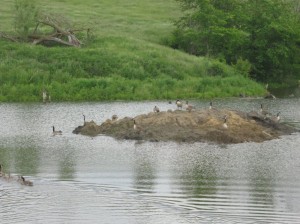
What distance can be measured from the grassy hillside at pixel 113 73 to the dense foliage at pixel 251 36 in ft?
16.4

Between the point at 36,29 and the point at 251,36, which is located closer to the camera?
the point at 36,29

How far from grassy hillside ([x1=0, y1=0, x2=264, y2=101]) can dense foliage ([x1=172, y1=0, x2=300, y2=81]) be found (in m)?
4.99

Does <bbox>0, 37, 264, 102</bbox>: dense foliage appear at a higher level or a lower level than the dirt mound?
higher

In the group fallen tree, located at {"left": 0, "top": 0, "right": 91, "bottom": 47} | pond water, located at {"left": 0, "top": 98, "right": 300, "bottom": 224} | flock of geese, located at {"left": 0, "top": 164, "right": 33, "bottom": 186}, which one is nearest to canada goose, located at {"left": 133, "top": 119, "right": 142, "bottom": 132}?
pond water, located at {"left": 0, "top": 98, "right": 300, "bottom": 224}

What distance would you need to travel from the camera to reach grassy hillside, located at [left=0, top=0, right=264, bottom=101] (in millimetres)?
73188

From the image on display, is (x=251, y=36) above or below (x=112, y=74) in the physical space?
above

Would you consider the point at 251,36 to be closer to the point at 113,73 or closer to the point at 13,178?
the point at 113,73

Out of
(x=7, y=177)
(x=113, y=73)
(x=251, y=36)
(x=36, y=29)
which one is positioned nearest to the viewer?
(x=7, y=177)

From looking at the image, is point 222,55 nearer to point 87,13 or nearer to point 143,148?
point 87,13

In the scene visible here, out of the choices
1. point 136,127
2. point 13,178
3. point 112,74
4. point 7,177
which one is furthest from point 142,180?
point 112,74

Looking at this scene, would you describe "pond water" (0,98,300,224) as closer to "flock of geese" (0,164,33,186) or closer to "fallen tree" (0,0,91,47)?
"flock of geese" (0,164,33,186)

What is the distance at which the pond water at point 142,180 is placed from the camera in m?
30.4

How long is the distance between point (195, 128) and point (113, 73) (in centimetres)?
3068

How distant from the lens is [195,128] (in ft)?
159
